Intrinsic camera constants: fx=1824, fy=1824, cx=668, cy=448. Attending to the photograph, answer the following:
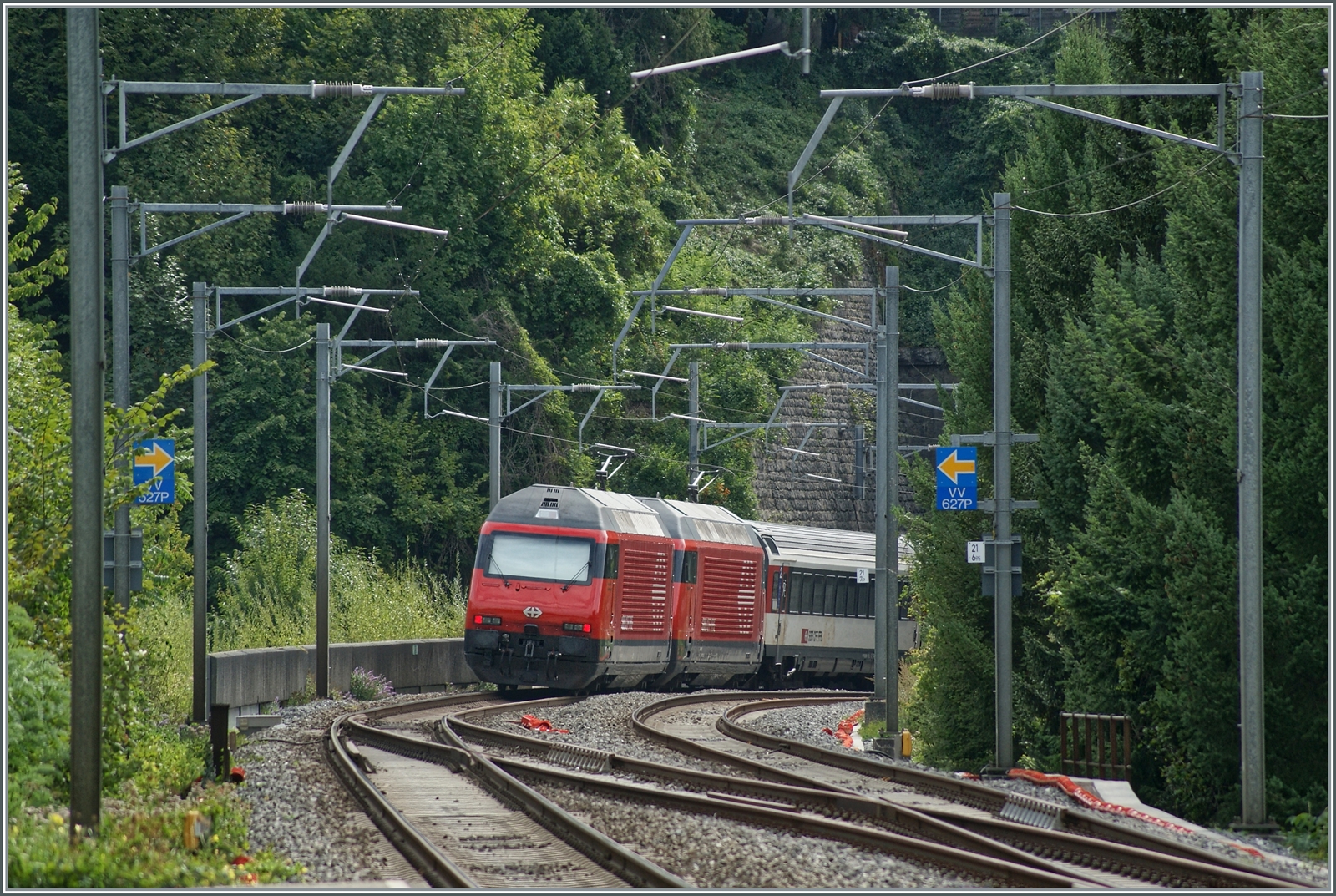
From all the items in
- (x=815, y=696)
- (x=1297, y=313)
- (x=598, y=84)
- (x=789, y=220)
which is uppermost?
(x=598, y=84)

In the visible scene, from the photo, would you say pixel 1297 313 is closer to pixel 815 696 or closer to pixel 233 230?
pixel 815 696

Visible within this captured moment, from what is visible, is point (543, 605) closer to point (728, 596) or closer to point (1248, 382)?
point (728, 596)

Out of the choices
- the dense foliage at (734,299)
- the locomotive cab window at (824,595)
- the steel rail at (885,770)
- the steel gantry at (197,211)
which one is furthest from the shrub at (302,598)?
the steel rail at (885,770)

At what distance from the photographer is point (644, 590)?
3108 centimetres

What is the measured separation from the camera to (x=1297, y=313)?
54.0ft

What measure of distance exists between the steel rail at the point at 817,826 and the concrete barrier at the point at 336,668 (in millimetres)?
6310

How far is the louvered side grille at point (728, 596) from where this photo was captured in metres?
34.2

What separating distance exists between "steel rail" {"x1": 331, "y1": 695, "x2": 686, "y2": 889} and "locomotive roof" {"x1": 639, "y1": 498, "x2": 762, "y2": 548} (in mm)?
8145

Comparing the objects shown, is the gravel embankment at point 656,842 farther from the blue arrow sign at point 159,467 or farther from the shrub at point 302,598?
the shrub at point 302,598

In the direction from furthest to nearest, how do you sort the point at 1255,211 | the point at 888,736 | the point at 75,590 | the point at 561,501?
the point at 561,501
the point at 888,736
the point at 1255,211
the point at 75,590

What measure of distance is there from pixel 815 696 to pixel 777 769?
17.2 meters

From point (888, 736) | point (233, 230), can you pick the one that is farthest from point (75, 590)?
point (233, 230)

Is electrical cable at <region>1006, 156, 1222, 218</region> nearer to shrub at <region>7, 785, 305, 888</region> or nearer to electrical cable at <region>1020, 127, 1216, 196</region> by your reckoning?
electrical cable at <region>1020, 127, 1216, 196</region>

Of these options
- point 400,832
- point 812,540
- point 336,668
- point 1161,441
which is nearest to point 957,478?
point 1161,441
